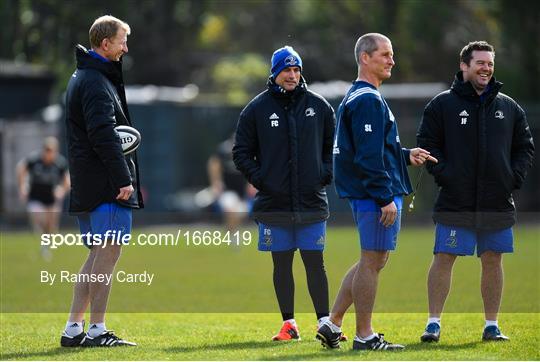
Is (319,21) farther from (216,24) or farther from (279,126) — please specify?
(279,126)

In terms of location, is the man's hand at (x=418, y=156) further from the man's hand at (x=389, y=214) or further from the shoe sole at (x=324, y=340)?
the shoe sole at (x=324, y=340)

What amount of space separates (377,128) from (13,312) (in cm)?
496

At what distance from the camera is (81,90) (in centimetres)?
901

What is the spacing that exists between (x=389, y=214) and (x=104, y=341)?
2.28 meters

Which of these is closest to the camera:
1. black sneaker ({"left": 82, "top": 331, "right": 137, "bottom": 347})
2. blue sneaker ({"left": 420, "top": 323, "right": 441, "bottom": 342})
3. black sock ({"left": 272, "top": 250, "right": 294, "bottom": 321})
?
black sneaker ({"left": 82, "top": 331, "right": 137, "bottom": 347})

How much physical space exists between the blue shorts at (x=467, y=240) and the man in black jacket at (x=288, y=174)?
2.90 feet

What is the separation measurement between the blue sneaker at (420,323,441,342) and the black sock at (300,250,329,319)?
2.45ft

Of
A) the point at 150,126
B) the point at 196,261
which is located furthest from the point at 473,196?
the point at 150,126

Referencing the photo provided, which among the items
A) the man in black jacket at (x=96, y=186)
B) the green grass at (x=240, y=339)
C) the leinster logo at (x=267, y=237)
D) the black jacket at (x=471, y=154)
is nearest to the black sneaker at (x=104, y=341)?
the man in black jacket at (x=96, y=186)

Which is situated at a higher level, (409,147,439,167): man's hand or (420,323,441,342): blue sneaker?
(409,147,439,167): man's hand

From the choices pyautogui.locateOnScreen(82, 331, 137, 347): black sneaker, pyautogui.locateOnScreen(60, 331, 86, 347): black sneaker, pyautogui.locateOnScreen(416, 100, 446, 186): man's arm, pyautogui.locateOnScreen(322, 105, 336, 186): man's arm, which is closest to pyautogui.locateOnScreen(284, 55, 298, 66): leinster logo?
pyautogui.locateOnScreen(322, 105, 336, 186): man's arm

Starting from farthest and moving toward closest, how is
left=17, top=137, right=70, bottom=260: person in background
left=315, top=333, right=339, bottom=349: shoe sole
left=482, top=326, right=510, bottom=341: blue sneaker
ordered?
left=17, top=137, right=70, bottom=260: person in background < left=482, top=326, right=510, bottom=341: blue sneaker < left=315, top=333, right=339, bottom=349: shoe sole

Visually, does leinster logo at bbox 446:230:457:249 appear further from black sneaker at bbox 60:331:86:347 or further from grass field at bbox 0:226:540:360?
black sneaker at bbox 60:331:86:347

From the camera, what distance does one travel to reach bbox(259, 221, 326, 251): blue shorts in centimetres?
943
